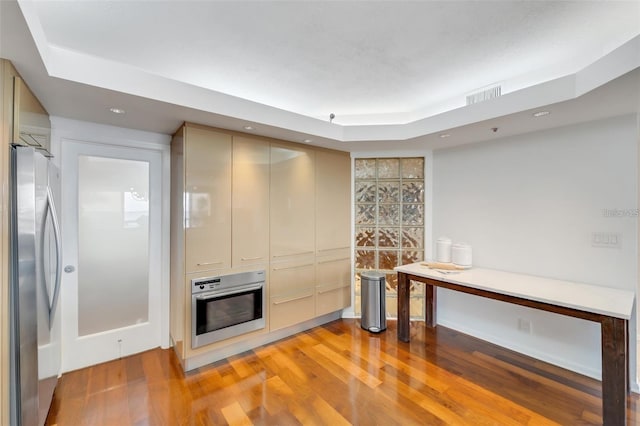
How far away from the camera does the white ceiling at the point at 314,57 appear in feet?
5.38

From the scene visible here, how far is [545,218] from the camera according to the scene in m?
2.80

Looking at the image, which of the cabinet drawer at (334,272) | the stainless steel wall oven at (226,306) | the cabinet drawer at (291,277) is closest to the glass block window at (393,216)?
the cabinet drawer at (334,272)

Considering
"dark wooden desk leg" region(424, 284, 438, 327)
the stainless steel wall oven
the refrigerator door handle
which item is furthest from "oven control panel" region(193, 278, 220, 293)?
"dark wooden desk leg" region(424, 284, 438, 327)

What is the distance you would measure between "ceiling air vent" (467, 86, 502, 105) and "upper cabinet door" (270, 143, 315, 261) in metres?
1.73

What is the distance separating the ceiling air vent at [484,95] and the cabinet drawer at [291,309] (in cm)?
265

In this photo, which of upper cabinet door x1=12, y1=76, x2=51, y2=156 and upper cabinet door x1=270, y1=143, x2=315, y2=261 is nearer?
upper cabinet door x1=12, y1=76, x2=51, y2=156

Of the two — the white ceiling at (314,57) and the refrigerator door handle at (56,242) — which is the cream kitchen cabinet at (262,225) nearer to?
the white ceiling at (314,57)

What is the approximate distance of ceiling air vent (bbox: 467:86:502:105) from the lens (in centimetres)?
256

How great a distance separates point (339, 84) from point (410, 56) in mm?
698

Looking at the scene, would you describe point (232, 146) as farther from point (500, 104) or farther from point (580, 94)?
point (580, 94)

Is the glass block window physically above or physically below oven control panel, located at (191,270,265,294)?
above

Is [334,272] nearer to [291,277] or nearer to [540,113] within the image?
[291,277]

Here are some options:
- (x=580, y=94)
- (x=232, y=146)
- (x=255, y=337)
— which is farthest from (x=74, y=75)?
(x=580, y=94)

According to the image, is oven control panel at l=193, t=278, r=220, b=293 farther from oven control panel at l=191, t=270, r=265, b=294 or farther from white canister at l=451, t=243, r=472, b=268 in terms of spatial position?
white canister at l=451, t=243, r=472, b=268
